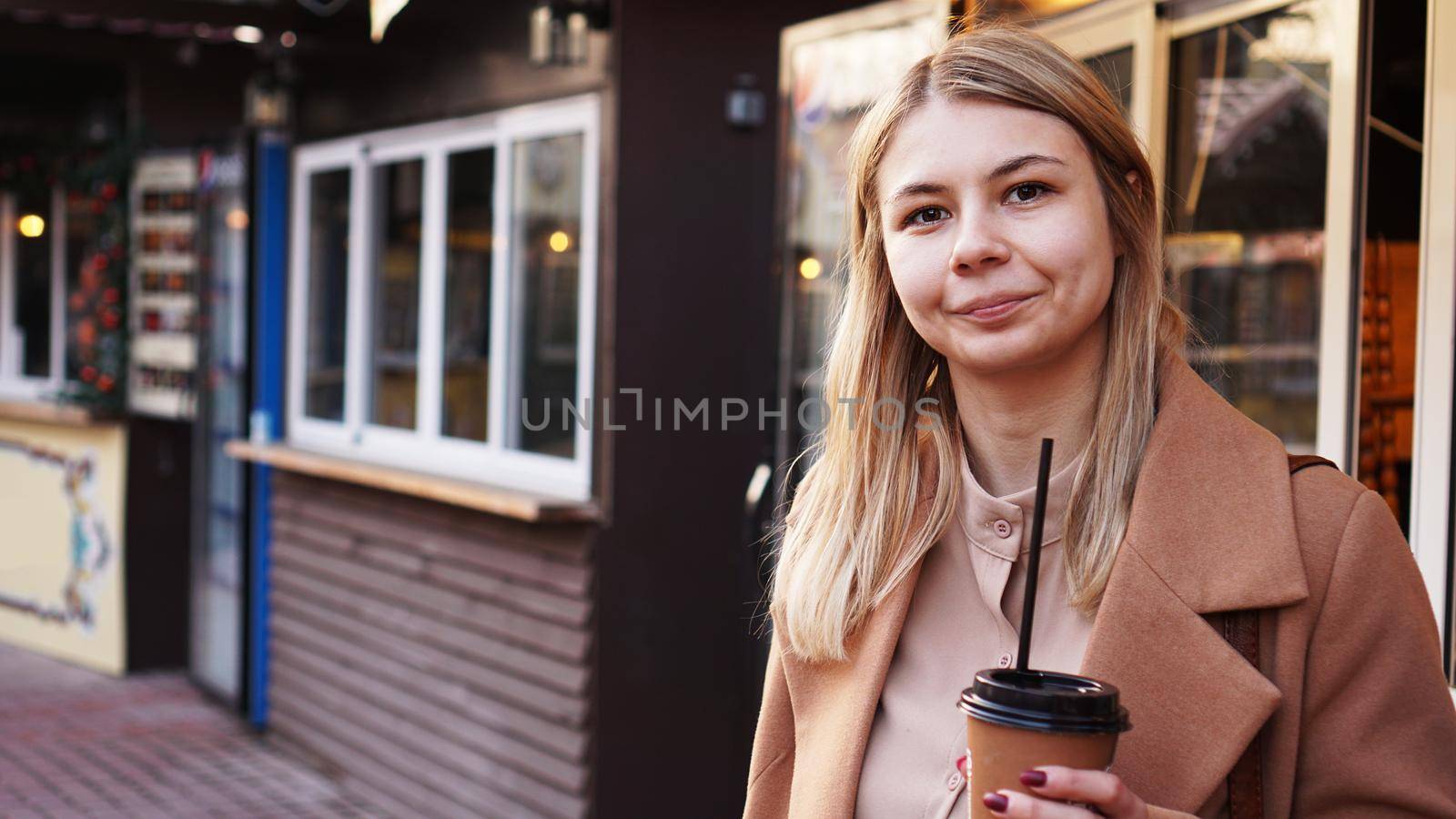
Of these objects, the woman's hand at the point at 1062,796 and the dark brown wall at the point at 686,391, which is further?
the dark brown wall at the point at 686,391

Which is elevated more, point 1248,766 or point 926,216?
point 926,216

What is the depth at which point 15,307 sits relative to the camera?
8.70 meters

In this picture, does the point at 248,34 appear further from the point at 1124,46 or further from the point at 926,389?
the point at 926,389

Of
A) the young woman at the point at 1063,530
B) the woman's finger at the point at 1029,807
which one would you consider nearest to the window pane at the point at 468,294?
the young woman at the point at 1063,530

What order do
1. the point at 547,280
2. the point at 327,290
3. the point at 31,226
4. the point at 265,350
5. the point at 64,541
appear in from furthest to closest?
the point at 31,226
the point at 64,541
the point at 265,350
the point at 327,290
the point at 547,280

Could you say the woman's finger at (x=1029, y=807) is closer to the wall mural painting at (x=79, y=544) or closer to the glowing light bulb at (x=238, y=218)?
the glowing light bulb at (x=238, y=218)

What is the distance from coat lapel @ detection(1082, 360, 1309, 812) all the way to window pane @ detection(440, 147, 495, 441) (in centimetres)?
415

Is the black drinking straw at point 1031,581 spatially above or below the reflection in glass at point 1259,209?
below

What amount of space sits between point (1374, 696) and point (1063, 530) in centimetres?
30

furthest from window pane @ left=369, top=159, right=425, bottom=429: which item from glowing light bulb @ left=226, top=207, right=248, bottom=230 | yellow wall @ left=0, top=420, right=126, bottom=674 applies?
yellow wall @ left=0, top=420, right=126, bottom=674

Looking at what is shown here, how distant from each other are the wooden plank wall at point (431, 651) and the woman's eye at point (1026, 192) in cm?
343

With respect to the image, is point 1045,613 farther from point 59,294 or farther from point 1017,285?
point 59,294

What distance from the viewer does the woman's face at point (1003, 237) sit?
131 centimetres

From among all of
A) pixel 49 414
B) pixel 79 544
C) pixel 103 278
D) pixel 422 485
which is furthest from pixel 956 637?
pixel 79 544
